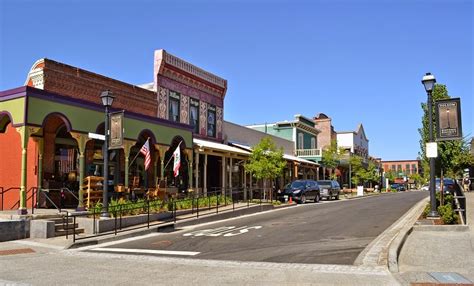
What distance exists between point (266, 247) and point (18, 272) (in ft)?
19.4

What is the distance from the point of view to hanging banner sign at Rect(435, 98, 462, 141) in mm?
14227

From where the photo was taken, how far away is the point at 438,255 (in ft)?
32.9

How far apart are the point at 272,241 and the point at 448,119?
22.3 ft

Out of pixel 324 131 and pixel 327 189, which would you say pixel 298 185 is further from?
pixel 324 131

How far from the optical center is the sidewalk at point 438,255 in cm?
810

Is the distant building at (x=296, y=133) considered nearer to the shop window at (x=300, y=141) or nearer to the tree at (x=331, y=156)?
the shop window at (x=300, y=141)

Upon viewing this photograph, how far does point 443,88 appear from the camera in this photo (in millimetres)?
18875

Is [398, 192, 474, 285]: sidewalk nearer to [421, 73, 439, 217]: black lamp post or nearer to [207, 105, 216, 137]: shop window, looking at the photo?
[421, 73, 439, 217]: black lamp post

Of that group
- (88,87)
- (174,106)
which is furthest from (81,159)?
(174,106)

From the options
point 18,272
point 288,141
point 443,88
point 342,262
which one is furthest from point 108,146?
point 288,141

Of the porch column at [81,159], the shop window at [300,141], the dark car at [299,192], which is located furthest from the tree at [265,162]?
the shop window at [300,141]

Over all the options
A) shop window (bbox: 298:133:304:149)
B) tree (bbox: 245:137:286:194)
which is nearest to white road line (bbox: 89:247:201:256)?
tree (bbox: 245:137:286:194)

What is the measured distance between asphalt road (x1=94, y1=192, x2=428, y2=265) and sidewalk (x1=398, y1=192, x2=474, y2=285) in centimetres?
122

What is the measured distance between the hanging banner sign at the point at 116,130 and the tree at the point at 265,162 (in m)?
13.4
